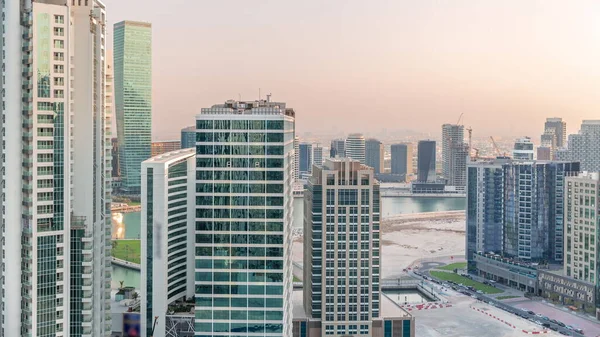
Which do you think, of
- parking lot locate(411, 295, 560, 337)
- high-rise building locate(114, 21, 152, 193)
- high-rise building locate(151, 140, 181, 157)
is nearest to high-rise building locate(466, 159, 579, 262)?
parking lot locate(411, 295, 560, 337)

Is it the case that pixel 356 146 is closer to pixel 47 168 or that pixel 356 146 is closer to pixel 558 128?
pixel 558 128

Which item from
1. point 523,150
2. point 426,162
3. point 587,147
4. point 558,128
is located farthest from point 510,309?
point 426,162

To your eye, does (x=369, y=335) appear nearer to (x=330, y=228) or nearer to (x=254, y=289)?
(x=330, y=228)

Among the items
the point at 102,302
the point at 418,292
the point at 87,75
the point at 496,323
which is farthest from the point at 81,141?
the point at 418,292

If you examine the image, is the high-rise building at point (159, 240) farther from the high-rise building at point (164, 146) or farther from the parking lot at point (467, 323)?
the high-rise building at point (164, 146)

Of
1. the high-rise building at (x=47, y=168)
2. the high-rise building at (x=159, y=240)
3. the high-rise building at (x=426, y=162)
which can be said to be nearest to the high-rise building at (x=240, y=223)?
the high-rise building at (x=47, y=168)

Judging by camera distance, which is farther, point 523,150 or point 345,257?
point 523,150
